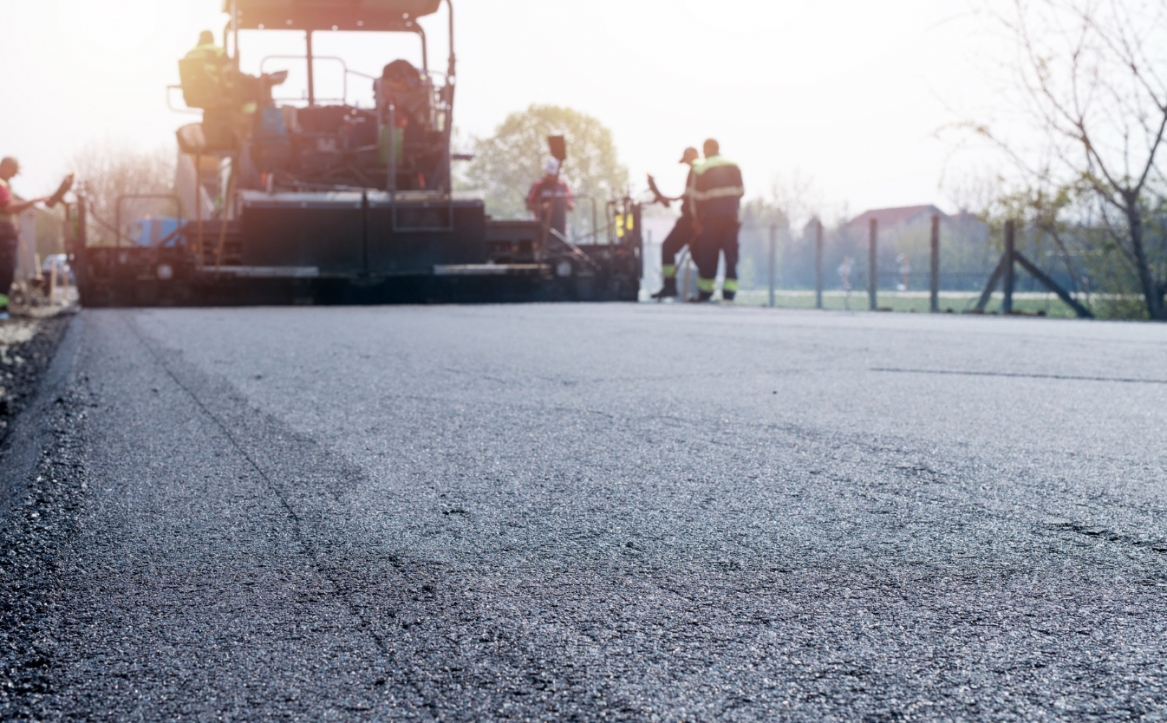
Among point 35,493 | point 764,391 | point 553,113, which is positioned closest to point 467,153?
point 764,391

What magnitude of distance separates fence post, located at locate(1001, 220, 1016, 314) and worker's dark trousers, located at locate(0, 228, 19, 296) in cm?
1070

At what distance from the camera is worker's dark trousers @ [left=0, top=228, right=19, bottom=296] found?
11562 millimetres

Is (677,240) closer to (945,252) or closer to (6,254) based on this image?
(6,254)

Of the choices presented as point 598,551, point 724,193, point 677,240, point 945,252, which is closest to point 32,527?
point 598,551

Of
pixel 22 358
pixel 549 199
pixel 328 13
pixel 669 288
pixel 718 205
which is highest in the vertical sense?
pixel 328 13

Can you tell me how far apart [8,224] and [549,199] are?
21.9 ft

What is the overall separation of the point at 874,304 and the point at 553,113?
39.7 metres

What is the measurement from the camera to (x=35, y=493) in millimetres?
3020

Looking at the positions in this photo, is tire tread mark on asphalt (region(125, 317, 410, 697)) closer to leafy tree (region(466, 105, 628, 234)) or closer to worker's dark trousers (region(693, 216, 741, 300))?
worker's dark trousers (region(693, 216, 741, 300))

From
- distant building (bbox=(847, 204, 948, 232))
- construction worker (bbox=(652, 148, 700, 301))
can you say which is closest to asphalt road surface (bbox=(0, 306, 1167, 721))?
construction worker (bbox=(652, 148, 700, 301))

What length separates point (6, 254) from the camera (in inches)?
457

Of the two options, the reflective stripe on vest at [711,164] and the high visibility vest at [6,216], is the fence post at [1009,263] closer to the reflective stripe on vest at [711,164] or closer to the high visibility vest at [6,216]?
the reflective stripe on vest at [711,164]

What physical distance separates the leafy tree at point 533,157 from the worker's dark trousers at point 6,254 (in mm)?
41596

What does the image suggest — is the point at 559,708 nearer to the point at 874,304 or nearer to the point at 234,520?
the point at 234,520
